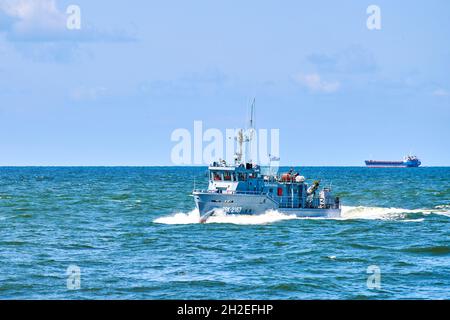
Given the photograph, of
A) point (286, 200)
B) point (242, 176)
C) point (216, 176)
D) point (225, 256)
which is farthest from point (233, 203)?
point (225, 256)

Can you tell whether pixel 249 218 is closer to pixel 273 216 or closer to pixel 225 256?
pixel 273 216

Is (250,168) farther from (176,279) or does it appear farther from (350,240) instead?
(176,279)

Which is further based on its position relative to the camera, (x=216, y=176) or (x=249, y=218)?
(x=249, y=218)

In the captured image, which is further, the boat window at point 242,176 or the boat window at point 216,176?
the boat window at point 216,176

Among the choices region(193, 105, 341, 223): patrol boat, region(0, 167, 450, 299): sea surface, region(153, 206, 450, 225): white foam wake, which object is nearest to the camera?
region(0, 167, 450, 299): sea surface

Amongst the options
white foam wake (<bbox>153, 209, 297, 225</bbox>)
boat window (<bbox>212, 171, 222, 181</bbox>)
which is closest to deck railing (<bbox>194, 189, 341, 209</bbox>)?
white foam wake (<bbox>153, 209, 297, 225</bbox>)

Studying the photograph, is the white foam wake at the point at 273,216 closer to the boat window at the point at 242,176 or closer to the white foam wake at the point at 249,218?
the white foam wake at the point at 249,218

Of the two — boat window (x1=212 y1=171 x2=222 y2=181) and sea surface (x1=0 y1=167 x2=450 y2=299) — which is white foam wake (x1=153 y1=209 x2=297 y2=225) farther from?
boat window (x1=212 y1=171 x2=222 y2=181)

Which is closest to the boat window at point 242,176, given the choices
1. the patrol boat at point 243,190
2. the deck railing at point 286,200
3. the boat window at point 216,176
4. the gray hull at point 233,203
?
the patrol boat at point 243,190

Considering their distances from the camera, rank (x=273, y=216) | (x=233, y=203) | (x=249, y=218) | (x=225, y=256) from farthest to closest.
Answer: (x=273, y=216) < (x=249, y=218) < (x=233, y=203) < (x=225, y=256)

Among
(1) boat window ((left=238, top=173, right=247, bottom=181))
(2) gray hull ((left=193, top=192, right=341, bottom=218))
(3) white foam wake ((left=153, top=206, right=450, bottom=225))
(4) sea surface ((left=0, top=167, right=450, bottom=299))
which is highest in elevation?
(1) boat window ((left=238, top=173, right=247, bottom=181))
